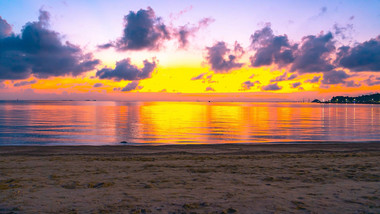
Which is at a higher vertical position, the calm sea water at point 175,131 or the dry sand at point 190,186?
the dry sand at point 190,186

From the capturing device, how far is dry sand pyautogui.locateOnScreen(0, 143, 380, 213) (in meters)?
7.97

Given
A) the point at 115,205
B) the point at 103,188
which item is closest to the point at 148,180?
the point at 103,188

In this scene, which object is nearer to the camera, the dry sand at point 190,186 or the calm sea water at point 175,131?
the dry sand at point 190,186

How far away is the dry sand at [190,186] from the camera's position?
7.97m

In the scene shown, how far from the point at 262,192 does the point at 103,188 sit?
5535 mm

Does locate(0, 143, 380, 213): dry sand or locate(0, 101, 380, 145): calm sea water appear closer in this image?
locate(0, 143, 380, 213): dry sand

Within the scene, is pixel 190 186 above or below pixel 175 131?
above

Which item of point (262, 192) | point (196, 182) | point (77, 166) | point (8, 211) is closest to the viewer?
point (8, 211)

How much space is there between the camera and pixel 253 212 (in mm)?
7602

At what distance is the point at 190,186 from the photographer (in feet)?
33.2

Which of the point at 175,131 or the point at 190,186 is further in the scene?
the point at 175,131

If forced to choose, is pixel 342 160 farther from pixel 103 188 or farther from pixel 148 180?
pixel 103 188

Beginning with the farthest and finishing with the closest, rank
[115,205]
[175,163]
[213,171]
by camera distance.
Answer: [175,163] → [213,171] → [115,205]

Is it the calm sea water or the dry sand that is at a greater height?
the dry sand
